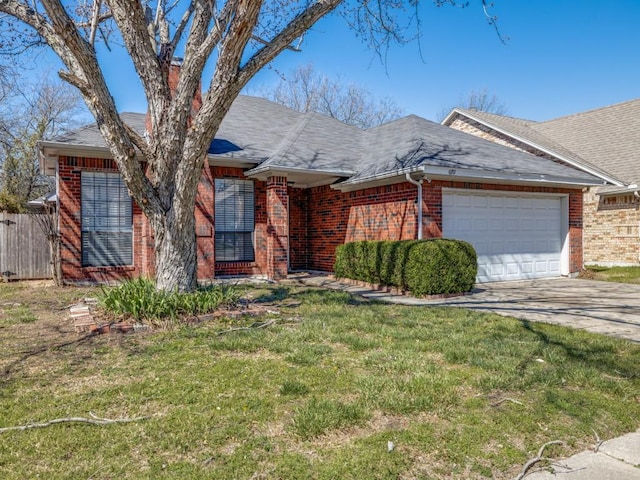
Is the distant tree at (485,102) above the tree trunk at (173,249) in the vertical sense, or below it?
above

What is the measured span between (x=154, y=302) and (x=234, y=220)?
6284mm

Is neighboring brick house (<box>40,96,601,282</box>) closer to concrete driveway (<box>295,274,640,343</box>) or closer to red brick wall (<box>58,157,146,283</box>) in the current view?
red brick wall (<box>58,157,146,283</box>)

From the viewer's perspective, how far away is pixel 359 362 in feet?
15.3

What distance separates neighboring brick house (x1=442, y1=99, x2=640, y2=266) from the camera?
15.6m

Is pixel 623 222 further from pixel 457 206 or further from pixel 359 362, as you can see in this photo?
pixel 359 362

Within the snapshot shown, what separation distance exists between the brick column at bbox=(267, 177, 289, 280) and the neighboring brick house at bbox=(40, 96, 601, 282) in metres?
0.03

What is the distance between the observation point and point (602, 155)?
1725 centimetres

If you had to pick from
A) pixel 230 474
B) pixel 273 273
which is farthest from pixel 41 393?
pixel 273 273

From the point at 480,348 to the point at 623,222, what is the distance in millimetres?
13929

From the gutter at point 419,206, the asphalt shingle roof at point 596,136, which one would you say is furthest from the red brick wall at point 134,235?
the asphalt shingle roof at point 596,136

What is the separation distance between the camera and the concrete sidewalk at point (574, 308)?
276 centimetres

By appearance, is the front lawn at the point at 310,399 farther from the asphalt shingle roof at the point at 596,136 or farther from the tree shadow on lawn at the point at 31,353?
the asphalt shingle roof at the point at 596,136

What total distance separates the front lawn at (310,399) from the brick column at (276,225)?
547 centimetres

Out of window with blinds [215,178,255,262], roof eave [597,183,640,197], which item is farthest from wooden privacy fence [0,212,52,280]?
roof eave [597,183,640,197]
